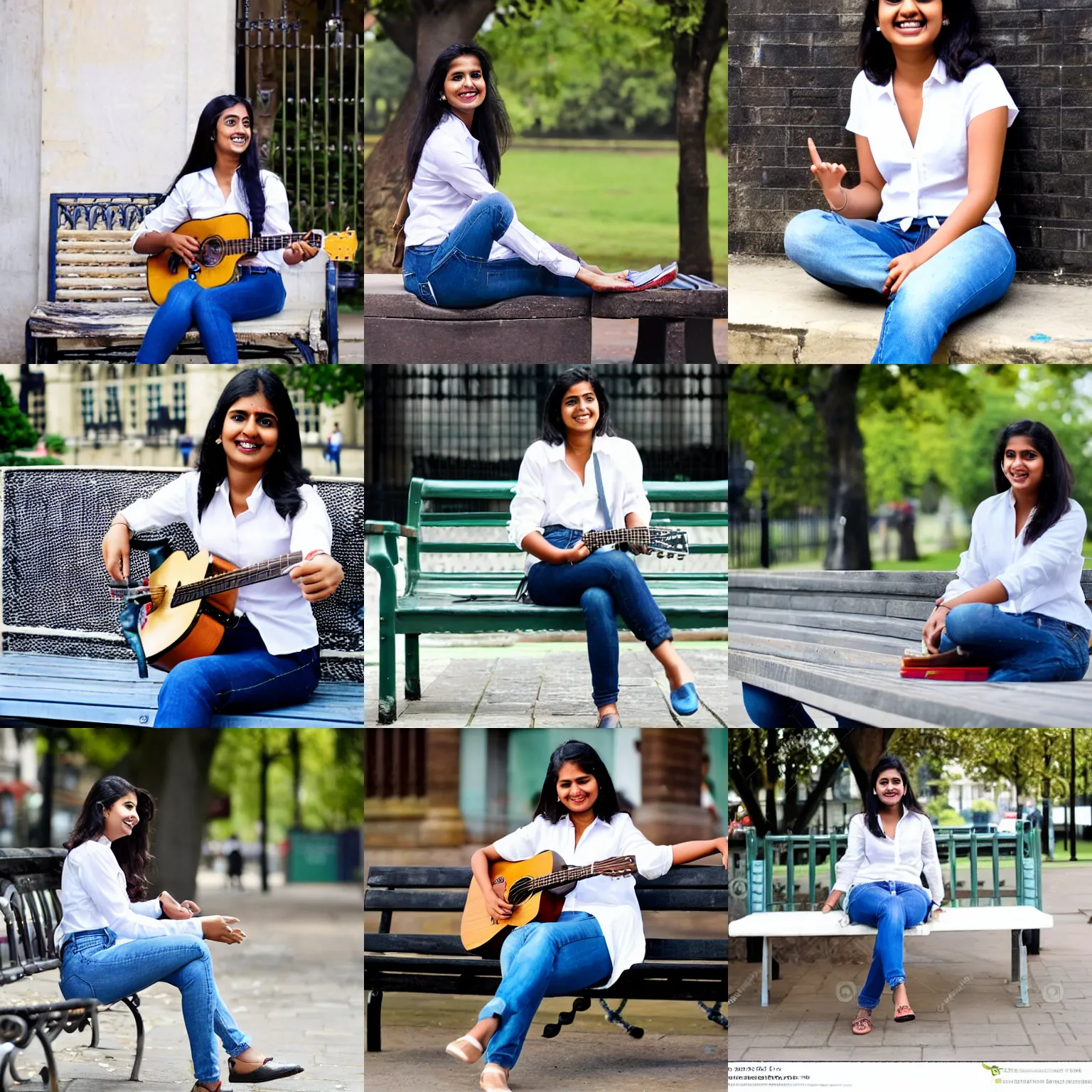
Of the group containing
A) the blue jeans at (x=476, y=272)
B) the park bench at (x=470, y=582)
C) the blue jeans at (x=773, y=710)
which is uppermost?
the blue jeans at (x=476, y=272)

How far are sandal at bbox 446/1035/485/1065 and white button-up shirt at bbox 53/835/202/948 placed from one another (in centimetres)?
99

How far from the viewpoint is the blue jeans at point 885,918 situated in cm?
530

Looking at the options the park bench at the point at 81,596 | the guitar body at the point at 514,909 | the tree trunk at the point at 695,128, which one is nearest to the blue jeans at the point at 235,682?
→ the park bench at the point at 81,596

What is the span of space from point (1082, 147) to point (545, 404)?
2414 millimetres

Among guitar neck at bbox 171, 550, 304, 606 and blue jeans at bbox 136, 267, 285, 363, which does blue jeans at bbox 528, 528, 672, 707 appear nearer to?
guitar neck at bbox 171, 550, 304, 606

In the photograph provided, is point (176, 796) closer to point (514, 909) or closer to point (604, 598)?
point (514, 909)

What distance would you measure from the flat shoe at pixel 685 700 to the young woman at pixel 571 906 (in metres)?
0.41

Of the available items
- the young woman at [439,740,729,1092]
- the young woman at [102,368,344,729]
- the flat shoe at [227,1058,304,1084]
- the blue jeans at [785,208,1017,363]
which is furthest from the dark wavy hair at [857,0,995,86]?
the flat shoe at [227,1058,304,1084]

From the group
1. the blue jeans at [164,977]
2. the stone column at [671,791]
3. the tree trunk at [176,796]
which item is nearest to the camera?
the blue jeans at [164,977]

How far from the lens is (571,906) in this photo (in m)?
5.24

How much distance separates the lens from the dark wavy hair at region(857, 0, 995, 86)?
5465 mm

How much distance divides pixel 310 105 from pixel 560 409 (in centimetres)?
176

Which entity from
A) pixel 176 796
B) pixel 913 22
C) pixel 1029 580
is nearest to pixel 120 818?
pixel 1029 580

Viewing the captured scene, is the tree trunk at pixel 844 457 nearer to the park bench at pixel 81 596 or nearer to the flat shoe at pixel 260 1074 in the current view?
the park bench at pixel 81 596
